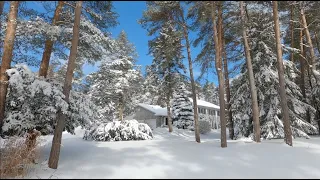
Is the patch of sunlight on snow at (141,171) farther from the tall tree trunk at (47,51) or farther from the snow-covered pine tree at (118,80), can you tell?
the snow-covered pine tree at (118,80)

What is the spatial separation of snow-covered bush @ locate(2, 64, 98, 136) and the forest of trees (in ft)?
0.10

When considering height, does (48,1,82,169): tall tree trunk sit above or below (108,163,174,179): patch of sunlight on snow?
above

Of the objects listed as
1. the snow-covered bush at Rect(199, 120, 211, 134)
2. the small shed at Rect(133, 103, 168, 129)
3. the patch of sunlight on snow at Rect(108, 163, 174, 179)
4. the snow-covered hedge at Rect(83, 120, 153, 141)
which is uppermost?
the small shed at Rect(133, 103, 168, 129)

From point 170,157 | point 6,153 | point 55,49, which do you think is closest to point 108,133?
point 55,49

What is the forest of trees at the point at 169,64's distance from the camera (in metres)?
7.92

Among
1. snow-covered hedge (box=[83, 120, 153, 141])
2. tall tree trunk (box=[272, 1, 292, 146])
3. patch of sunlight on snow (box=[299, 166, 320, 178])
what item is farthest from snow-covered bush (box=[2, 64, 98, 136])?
snow-covered hedge (box=[83, 120, 153, 141])

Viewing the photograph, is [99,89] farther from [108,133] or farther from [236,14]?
[236,14]

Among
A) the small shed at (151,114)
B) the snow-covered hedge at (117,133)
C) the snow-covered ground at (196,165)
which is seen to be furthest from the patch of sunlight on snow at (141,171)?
the small shed at (151,114)

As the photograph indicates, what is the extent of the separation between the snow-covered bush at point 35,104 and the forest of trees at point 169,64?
0.03 metres

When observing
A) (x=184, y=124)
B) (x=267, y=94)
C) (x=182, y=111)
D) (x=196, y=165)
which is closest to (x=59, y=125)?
(x=196, y=165)

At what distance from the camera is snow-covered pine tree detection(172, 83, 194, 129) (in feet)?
101

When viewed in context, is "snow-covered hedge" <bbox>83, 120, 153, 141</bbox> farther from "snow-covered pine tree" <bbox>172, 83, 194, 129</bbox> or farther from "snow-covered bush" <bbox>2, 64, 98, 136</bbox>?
"snow-covered pine tree" <bbox>172, 83, 194, 129</bbox>

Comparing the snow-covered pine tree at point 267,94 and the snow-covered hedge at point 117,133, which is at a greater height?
the snow-covered pine tree at point 267,94

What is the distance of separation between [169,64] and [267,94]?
1152cm
